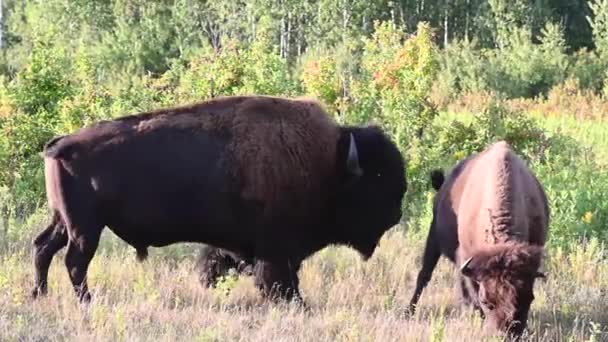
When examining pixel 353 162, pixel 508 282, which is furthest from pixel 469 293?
pixel 353 162

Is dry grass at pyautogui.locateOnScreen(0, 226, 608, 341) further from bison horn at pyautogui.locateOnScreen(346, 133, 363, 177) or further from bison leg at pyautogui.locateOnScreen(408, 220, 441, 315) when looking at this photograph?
bison horn at pyautogui.locateOnScreen(346, 133, 363, 177)

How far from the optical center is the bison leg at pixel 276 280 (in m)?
7.29

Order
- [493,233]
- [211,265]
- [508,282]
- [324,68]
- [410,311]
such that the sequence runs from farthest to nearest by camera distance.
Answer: [324,68], [211,265], [410,311], [493,233], [508,282]

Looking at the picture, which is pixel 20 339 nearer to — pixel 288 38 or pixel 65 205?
pixel 65 205

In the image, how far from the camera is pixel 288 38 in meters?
48.7

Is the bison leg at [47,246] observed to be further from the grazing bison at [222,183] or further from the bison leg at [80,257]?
the bison leg at [80,257]

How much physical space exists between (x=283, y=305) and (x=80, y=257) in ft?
5.22

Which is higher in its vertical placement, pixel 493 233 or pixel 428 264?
pixel 493 233

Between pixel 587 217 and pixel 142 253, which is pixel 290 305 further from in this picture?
pixel 587 217

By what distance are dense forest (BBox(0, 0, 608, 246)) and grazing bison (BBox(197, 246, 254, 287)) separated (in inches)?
147

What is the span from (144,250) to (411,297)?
2.29m

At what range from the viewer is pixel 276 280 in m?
7.32

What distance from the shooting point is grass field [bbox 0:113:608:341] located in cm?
598

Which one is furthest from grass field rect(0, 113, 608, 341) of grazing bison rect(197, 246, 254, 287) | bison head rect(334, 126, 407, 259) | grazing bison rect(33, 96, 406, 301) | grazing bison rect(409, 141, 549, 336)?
bison head rect(334, 126, 407, 259)
